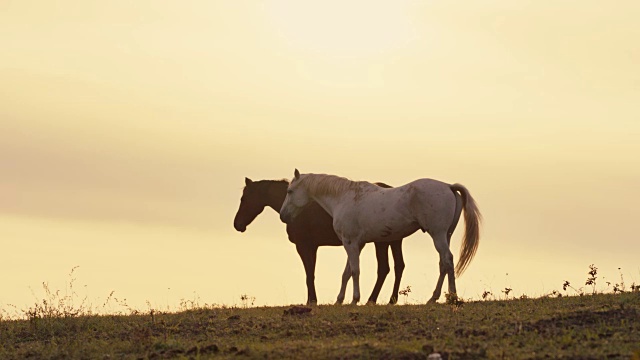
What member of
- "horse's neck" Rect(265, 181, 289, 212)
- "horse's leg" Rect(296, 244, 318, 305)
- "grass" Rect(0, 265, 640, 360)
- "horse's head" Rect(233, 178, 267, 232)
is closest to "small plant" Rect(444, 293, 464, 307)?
"grass" Rect(0, 265, 640, 360)

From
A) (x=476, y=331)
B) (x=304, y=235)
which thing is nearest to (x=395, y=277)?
(x=304, y=235)

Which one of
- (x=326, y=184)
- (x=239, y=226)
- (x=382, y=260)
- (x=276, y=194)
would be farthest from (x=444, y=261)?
(x=239, y=226)

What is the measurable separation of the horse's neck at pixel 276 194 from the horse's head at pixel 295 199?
1.66 metres

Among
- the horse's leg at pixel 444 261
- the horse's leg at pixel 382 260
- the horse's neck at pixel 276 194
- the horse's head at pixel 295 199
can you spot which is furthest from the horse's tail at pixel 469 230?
the horse's neck at pixel 276 194

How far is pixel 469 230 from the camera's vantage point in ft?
60.9

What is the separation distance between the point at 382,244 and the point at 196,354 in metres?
6.96

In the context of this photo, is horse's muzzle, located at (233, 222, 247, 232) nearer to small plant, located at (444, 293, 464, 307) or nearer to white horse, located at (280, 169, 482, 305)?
white horse, located at (280, 169, 482, 305)

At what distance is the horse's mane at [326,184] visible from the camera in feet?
63.4

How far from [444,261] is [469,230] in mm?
884

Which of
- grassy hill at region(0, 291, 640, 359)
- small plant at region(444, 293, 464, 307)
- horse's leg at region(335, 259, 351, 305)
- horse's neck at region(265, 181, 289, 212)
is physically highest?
Result: horse's neck at region(265, 181, 289, 212)

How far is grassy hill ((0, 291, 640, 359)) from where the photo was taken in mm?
12445

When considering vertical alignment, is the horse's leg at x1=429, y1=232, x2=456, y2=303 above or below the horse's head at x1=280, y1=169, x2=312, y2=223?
below

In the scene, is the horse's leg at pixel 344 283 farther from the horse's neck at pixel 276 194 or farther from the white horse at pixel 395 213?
the horse's neck at pixel 276 194

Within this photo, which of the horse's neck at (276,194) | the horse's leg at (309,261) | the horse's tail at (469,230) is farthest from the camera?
the horse's neck at (276,194)
